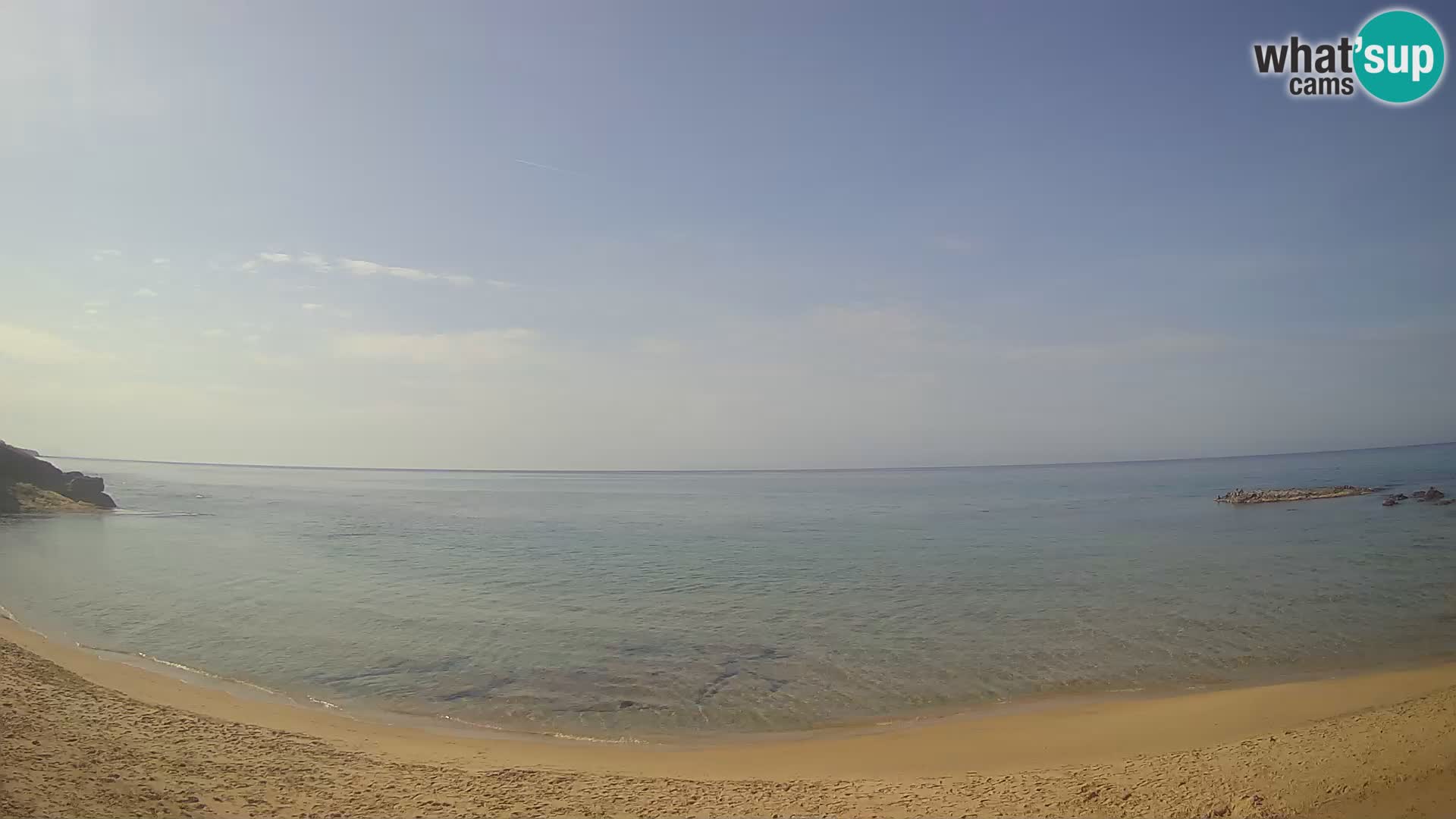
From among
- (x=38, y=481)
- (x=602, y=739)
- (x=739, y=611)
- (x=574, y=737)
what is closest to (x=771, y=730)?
(x=602, y=739)

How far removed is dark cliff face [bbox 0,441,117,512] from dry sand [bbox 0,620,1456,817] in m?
48.9

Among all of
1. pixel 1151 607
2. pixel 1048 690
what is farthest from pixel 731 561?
pixel 1048 690

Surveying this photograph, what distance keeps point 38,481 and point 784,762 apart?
67.8 meters

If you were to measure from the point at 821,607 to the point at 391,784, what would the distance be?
14495 millimetres

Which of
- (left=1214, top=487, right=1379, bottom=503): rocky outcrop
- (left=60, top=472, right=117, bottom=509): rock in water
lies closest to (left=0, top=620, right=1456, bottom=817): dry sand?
(left=1214, top=487, right=1379, bottom=503): rocky outcrop

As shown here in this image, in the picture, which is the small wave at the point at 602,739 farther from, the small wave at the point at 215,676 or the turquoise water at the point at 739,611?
the small wave at the point at 215,676

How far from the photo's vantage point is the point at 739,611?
20516 mm

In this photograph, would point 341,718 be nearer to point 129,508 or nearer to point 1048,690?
point 1048,690

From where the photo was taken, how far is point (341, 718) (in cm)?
1198

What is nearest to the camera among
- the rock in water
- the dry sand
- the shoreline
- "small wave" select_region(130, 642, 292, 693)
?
the dry sand

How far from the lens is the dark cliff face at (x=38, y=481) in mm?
45594

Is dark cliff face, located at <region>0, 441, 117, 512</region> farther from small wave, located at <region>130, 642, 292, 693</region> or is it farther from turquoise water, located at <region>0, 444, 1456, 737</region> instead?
small wave, located at <region>130, 642, 292, 693</region>

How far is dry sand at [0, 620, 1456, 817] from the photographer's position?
740 cm

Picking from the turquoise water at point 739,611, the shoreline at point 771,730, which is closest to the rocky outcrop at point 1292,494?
the turquoise water at point 739,611
